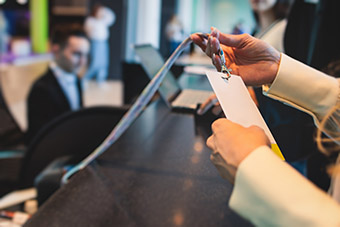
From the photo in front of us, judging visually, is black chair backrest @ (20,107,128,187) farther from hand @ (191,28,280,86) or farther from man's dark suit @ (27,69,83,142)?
hand @ (191,28,280,86)

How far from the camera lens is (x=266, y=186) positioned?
377 mm

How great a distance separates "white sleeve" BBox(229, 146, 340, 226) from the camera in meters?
0.36

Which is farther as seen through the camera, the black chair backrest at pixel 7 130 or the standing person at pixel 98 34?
the standing person at pixel 98 34

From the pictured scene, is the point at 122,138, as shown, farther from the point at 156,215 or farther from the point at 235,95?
the point at 235,95

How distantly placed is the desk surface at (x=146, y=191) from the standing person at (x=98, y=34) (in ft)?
20.4

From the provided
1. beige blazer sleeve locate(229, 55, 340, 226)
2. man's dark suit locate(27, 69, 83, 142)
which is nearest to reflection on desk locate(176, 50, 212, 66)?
man's dark suit locate(27, 69, 83, 142)

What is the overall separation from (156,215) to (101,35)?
6669mm

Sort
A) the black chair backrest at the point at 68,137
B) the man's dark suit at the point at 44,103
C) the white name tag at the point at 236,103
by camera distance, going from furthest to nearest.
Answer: the man's dark suit at the point at 44,103
the black chair backrest at the point at 68,137
the white name tag at the point at 236,103

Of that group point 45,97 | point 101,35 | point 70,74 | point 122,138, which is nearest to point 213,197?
point 122,138

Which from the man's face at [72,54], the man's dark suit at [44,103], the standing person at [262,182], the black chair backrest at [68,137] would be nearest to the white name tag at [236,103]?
the standing person at [262,182]

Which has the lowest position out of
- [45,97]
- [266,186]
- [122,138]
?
[45,97]

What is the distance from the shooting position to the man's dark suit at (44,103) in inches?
85.4

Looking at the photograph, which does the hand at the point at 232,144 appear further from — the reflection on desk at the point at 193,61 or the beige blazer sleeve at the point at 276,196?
the reflection on desk at the point at 193,61

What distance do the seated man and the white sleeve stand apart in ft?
6.51
